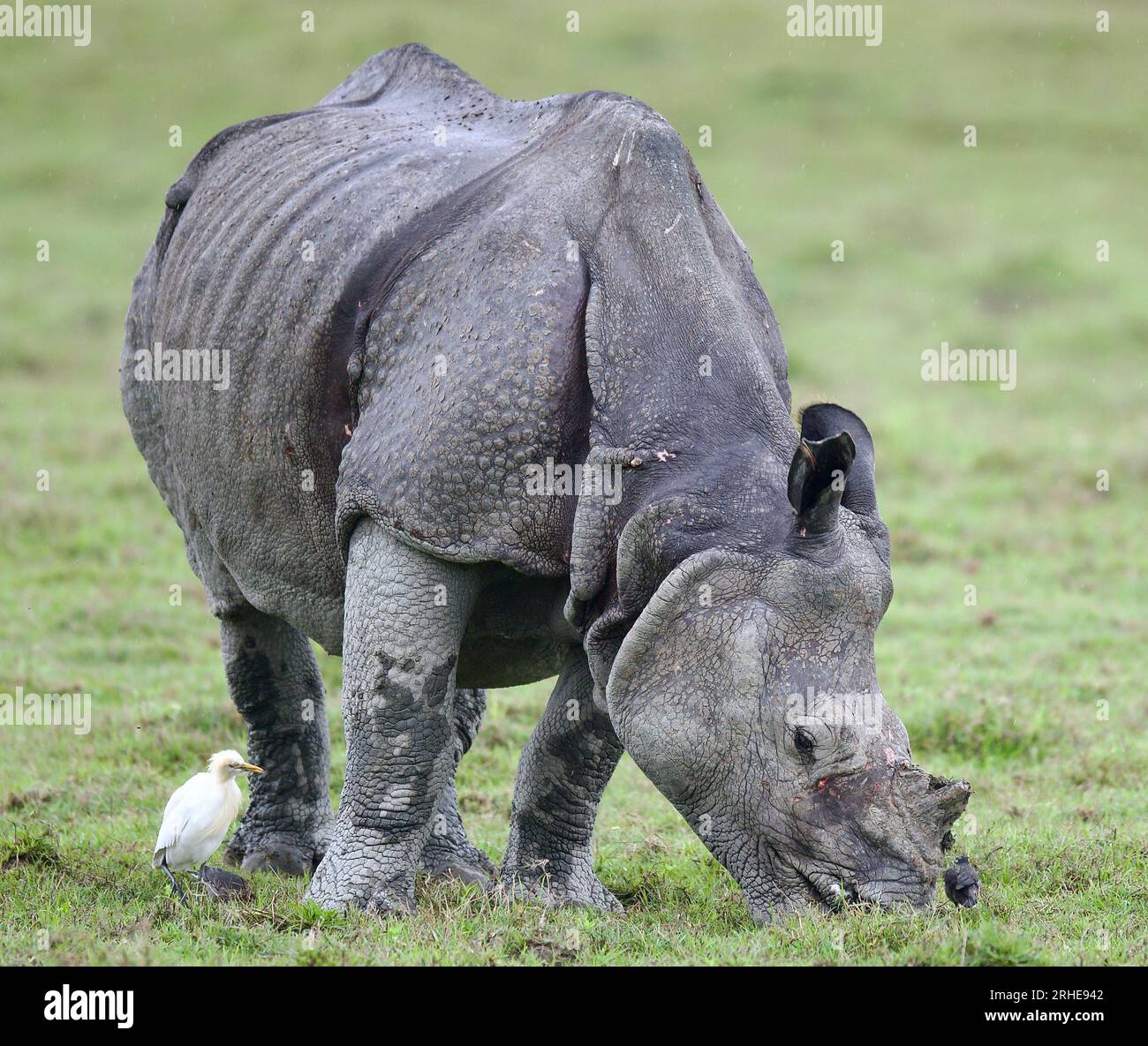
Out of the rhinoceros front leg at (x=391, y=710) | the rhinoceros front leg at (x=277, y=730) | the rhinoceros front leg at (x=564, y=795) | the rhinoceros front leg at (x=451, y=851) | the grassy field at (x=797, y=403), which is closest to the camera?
the rhinoceros front leg at (x=391, y=710)

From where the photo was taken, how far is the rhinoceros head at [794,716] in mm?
5180

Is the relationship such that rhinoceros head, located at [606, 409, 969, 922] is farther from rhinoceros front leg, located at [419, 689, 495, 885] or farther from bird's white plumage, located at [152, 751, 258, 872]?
bird's white plumage, located at [152, 751, 258, 872]

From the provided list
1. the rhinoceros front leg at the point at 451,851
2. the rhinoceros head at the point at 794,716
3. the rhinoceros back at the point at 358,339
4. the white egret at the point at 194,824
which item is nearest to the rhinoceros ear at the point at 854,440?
the rhinoceros head at the point at 794,716

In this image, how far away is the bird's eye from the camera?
5168mm

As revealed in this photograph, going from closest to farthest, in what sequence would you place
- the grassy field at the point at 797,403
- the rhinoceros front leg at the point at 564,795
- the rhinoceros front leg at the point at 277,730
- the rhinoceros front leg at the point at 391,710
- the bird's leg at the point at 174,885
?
1. the rhinoceros front leg at the point at 391,710
2. the grassy field at the point at 797,403
3. the bird's leg at the point at 174,885
4. the rhinoceros front leg at the point at 564,795
5. the rhinoceros front leg at the point at 277,730

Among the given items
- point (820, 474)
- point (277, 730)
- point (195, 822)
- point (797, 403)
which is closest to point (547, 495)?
point (820, 474)

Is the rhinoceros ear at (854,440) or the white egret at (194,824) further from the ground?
the rhinoceros ear at (854,440)

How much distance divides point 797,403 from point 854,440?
5.25 m

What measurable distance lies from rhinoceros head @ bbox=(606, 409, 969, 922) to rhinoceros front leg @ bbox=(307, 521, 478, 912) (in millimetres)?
735

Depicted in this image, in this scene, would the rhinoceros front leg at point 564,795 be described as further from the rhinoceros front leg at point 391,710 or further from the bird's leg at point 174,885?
the bird's leg at point 174,885

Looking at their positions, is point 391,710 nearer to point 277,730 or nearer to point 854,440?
point 854,440

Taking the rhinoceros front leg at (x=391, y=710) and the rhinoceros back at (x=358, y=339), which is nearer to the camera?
the rhinoceros back at (x=358, y=339)

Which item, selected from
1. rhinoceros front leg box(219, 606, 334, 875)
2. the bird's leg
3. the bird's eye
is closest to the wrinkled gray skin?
the bird's eye

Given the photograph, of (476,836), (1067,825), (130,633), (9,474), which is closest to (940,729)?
(1067,825)
